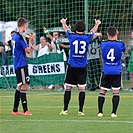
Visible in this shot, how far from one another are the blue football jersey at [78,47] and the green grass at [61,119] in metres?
1.15

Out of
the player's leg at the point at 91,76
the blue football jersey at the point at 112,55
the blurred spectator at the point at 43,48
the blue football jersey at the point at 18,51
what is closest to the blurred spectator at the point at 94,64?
the player's leg at the point at 91,76

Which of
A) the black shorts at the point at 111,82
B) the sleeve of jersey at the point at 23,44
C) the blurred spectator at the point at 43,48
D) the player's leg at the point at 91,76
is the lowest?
the player's leg at the point at 91,76

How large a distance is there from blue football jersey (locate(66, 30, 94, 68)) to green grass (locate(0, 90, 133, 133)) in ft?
3.77

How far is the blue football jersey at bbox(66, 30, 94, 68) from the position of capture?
47.8ft

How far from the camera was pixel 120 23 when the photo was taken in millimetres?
25844

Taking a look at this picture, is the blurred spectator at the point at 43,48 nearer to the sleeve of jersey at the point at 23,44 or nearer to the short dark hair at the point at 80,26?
the short dark hair at the point at 80,26

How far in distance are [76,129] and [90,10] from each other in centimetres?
1428

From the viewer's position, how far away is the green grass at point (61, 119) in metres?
11.7

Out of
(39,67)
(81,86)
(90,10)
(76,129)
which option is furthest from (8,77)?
(76,129)

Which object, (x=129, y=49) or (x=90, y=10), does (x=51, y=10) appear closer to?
(x=90, y=10)

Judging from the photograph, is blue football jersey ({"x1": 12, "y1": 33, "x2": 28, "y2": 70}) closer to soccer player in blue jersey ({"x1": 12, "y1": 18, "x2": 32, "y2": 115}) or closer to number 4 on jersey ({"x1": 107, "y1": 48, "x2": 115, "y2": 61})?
soccer player in blue jersey ({"x1": 12, "y1": 18, "x2": 32, "y2": 115})

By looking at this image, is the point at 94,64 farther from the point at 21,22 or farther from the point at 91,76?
the point at 21,22

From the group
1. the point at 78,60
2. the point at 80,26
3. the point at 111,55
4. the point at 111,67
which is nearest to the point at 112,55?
the point at 111,55

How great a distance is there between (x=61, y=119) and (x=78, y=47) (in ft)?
6.18
